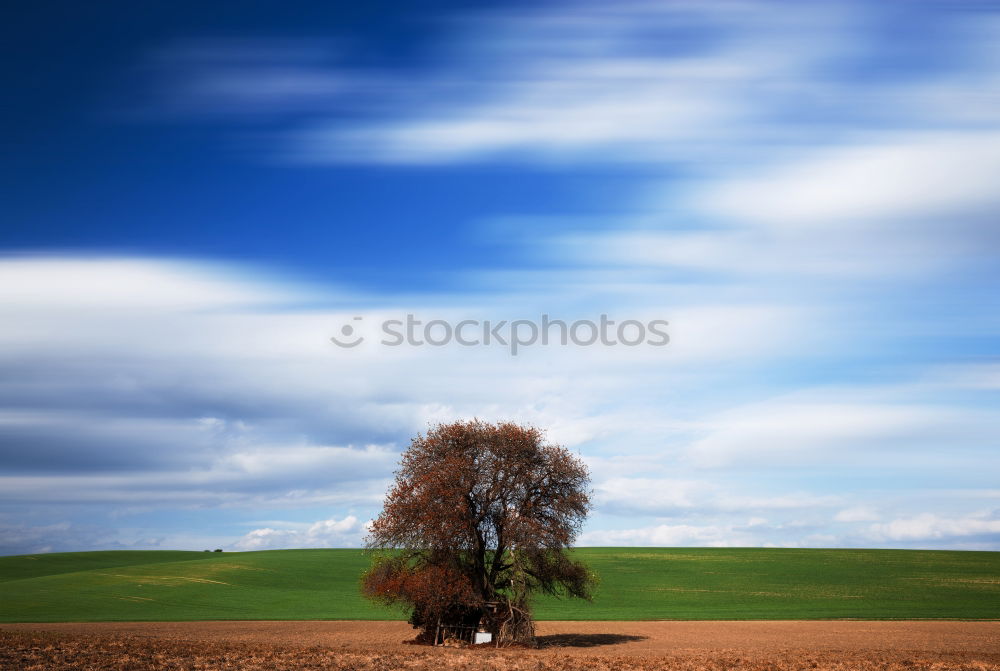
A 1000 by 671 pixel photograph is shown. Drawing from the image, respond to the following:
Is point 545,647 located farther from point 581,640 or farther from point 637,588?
point 637,588

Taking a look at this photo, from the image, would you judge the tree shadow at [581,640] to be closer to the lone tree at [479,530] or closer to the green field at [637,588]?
the lone tree at [479,530]

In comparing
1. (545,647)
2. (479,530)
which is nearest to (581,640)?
A: (545,647)

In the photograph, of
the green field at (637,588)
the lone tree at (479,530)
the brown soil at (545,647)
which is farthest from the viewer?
the green field at (637,588)

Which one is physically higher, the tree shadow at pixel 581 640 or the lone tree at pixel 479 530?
the lone tree at pixel 479 530

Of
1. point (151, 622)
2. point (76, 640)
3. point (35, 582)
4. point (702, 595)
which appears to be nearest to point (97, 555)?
point (35, 582)

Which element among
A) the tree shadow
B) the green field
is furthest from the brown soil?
the green field

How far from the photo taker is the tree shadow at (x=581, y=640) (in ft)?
147

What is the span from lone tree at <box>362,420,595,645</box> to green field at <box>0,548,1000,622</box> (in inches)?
839

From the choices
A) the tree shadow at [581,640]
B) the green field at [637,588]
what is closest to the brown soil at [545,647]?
the tree shadow at [581,640]

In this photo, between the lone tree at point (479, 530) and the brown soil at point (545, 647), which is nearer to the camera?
the brown soil at point (545, 647)

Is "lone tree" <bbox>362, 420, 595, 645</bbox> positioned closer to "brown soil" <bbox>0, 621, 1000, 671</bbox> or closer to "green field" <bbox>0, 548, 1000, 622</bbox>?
"brown soil" <bbox>0, 621, 1000, 671</bbox>

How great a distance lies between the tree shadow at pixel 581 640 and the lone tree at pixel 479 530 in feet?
8.05

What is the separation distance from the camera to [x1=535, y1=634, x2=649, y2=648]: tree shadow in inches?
1768

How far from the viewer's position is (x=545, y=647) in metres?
43.8
